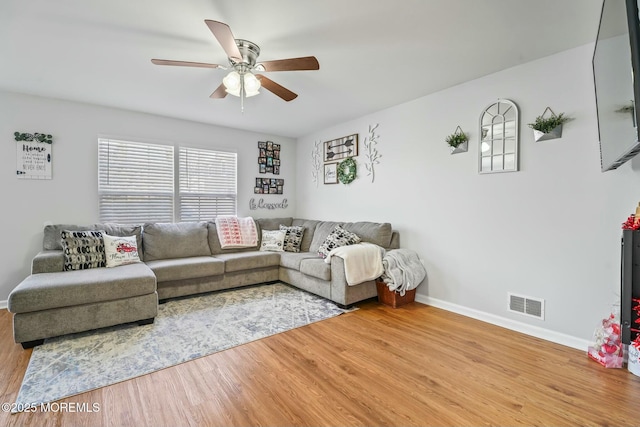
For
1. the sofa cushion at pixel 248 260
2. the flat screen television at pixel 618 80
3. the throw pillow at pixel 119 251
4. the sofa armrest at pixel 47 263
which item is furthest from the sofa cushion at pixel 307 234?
the flat screen television at pixel 618 80

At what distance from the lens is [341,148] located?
187 inches

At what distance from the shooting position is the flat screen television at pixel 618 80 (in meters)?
1.32

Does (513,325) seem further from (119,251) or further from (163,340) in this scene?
(119,251)

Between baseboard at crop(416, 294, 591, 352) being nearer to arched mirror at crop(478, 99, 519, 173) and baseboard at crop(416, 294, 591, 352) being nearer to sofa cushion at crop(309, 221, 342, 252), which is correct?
arched mirror at crop(478, 99, 519, 173)

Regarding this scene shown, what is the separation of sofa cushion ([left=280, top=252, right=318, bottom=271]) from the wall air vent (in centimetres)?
227

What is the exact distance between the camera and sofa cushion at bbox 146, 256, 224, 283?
344 cm

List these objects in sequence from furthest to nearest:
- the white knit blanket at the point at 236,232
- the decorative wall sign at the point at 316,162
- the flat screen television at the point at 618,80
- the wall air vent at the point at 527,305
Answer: the decorative wall sign at the point at 316,162 < the white knit blanket at the point at 236,232 < the wall air vent at the point at 527,305 < the flat screen television at the point at 618,80

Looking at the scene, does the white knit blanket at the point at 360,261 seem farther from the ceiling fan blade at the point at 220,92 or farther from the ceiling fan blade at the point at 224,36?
the ceiling fan blade at the point at 224,36

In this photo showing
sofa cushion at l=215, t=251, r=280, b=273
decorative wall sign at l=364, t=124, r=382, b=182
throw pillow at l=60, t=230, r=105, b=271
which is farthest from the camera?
decorative wall sign at l=364, t=124, r=382, b=182

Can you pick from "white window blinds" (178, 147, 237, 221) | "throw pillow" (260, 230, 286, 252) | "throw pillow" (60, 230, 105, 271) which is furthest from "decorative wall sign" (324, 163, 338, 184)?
"throw pillow" (60, 230, 105, 271)

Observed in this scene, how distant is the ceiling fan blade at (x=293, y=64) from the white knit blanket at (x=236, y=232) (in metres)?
2.74

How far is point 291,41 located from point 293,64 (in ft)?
1.10

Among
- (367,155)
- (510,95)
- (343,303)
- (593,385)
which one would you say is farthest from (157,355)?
(510,95)

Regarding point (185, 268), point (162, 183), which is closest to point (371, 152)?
point (185, 268)
